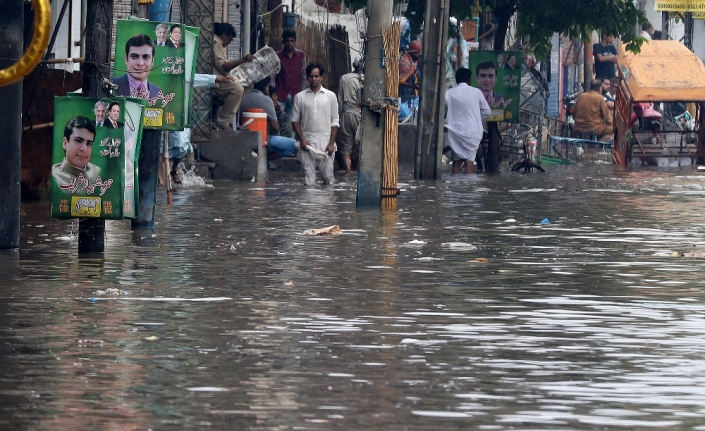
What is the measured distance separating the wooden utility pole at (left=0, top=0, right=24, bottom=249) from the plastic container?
12.9 metres

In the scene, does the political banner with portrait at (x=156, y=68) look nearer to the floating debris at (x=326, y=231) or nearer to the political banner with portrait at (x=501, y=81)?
the floating debris at (x=326, y=231)

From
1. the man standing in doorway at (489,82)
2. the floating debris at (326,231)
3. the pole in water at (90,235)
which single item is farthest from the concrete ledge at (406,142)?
the pole in water at (90,235)

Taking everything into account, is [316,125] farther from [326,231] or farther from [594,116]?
[594,116]

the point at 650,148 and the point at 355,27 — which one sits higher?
the point at 355,27

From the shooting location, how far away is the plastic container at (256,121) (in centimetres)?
2469

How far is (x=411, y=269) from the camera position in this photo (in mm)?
11023

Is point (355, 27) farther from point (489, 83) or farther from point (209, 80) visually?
point (209, 80)

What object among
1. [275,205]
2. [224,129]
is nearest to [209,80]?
[224,129]

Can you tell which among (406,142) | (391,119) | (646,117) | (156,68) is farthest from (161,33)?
(646,117)

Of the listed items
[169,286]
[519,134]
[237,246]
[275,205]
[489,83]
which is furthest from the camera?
[519,134]

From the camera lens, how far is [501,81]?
28.8m

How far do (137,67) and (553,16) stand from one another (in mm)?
17716

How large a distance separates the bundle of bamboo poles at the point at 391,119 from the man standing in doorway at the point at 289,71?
10.9 meters

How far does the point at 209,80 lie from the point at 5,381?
15804 millimetres
